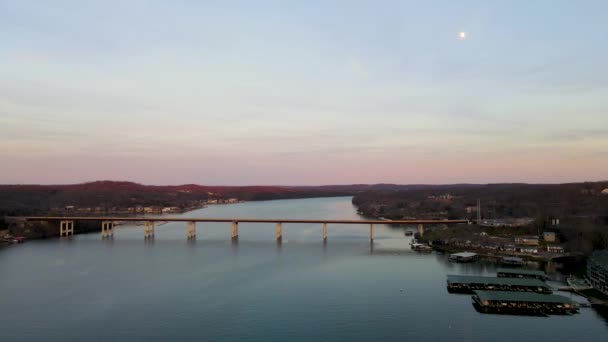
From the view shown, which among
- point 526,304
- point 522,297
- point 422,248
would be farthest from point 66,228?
point 526,304

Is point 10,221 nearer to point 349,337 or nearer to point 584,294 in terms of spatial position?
point 349,337

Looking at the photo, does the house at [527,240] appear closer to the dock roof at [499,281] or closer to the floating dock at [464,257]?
the floating dock at [464,257]

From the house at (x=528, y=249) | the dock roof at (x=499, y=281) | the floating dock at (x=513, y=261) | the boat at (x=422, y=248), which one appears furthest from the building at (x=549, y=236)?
the dock roof at (x=499, y=281)

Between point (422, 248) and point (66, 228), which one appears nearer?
point (422, 248)

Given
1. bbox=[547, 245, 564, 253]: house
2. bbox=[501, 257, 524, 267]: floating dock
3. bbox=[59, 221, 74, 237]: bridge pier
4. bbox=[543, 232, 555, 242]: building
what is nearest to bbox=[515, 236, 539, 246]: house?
bbox=[543, 232, 555, 242]: building

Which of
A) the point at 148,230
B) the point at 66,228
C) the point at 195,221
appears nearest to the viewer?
Result: the point at 195,221

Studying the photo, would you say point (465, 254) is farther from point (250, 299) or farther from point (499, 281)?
point (250, 299)
